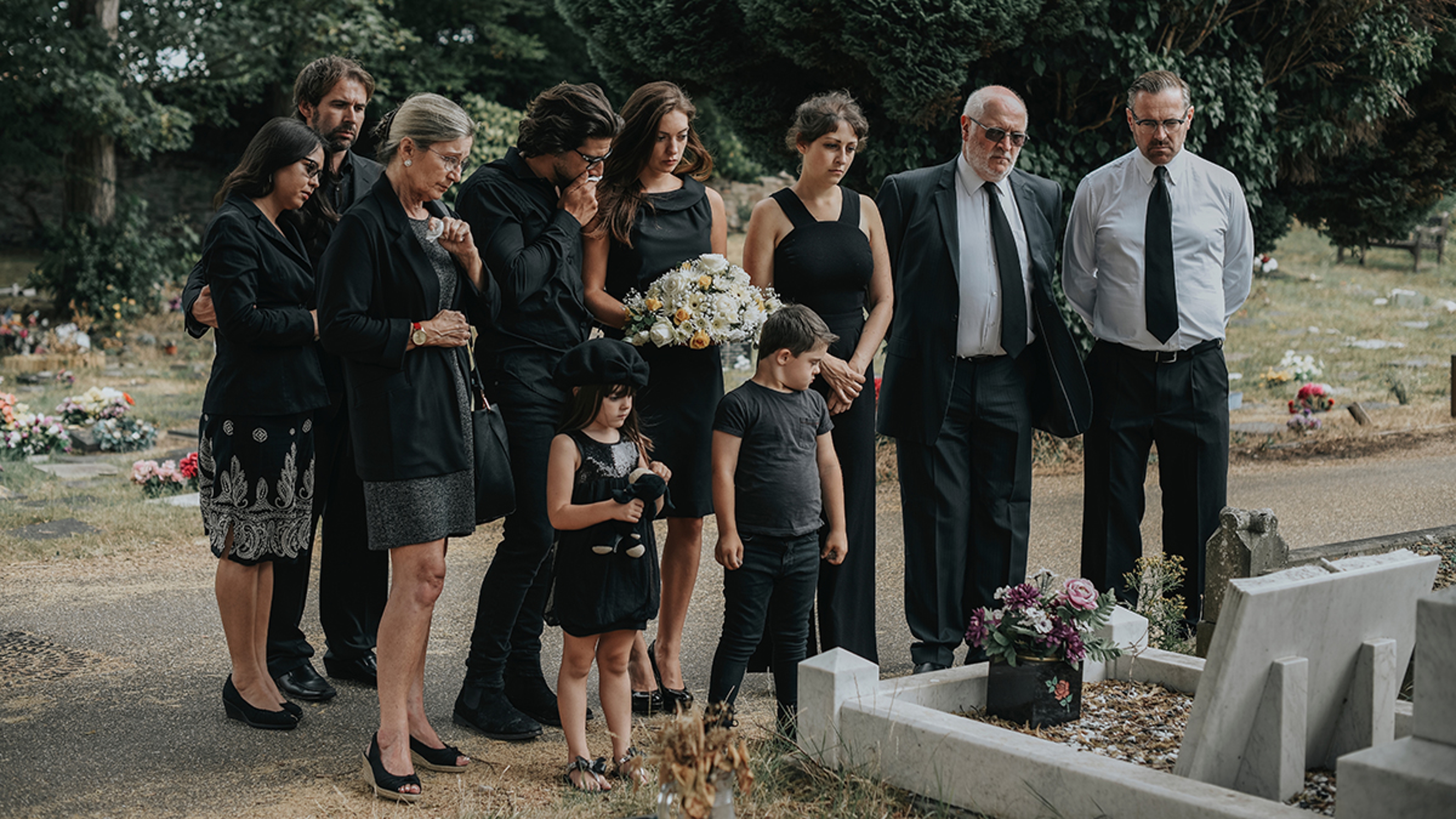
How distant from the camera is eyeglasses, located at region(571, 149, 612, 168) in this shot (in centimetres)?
405

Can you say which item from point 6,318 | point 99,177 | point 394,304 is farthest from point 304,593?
point 99,177

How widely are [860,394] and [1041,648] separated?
3.64 ft

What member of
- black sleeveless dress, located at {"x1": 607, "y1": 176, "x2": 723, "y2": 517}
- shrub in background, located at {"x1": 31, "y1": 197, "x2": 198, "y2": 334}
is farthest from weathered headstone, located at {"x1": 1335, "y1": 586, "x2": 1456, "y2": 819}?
shrub in background, located at {"x1": 31, "y1": 197, "x2": 198, "y2": 334}

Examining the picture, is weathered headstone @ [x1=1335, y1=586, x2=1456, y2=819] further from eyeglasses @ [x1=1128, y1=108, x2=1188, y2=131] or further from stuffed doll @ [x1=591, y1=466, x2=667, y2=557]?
eyeglasses @ [x1=1128, y1=108, x2=1188, y2=131]

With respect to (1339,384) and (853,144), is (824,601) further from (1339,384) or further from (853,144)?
(1339,384)

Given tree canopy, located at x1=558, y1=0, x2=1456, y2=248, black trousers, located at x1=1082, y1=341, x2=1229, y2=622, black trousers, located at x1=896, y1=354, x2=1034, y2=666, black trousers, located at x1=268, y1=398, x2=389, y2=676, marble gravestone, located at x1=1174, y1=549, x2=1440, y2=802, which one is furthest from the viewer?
tree canopy, located at x1=558, y1=0, x2=1456, y2=248

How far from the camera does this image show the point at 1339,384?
42.3 ft

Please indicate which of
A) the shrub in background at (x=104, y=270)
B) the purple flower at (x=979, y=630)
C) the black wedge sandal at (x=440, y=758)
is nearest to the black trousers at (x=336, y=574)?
the black wedge sandal at (x=440, y=758)

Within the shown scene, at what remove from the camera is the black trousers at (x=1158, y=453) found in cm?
510

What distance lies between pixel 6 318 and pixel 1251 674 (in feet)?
53.4

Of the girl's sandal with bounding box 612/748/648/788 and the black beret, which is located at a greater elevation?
A: the black beret

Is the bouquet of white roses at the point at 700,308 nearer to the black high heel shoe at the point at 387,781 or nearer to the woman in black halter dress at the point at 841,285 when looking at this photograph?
the woman in black halter dress at the point at 841,285

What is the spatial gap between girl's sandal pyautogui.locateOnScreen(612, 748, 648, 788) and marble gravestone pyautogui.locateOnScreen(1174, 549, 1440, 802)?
151 centimetres

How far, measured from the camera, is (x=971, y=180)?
4746 mm
